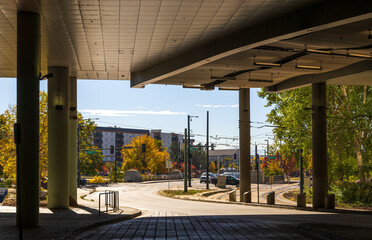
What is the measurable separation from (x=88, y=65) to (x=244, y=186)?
17.2 m

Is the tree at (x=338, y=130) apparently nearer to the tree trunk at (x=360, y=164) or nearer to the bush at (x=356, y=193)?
the tree trunk at (x=360, y=164)

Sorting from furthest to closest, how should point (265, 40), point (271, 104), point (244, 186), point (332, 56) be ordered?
point (271, 104) < point (244, 186) < point (332, 56) < point (265, 40)

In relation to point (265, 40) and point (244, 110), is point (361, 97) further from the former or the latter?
point (265, 40)

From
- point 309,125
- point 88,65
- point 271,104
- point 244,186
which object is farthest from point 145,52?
point 271,104

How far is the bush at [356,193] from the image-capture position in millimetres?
35062

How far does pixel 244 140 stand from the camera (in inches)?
1601

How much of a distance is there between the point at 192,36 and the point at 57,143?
897cm

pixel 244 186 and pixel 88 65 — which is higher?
pixel 88 65

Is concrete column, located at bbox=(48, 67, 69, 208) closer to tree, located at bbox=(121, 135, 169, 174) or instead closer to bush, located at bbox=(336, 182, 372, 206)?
bush, located at bbox=(336, 182, 372, 206)

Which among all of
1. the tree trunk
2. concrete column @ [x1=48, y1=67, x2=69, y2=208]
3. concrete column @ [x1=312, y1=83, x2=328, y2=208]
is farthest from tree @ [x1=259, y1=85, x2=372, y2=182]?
concrete column @ [x1=48, y1=67, x2=69, y2=208]

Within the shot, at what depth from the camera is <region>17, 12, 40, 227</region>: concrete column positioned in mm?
16656

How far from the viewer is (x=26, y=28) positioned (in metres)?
17.0

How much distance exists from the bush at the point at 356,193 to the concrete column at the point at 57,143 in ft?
65.4

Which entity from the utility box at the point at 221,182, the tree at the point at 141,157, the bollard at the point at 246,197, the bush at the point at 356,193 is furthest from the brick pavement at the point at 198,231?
the tree at the point at 141,157
